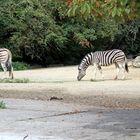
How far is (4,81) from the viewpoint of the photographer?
1081 inches

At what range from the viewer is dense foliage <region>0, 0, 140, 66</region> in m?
39.7

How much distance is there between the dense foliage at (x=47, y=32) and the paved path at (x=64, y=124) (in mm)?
23403

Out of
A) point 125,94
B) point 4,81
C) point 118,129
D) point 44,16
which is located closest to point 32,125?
point 118,129

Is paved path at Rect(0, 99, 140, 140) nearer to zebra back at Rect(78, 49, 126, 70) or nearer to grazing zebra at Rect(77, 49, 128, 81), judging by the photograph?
grazing zebra at Rect(77, 49, 128, 81)

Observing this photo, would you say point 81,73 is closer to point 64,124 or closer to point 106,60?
point 106,60

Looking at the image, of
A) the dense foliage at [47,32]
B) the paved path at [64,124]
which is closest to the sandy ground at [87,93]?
the paved path at [64,124]

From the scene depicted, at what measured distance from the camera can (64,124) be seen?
37.2 ft

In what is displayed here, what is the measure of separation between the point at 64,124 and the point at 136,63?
2541 cm

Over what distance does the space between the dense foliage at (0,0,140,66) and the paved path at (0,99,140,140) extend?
23403mm

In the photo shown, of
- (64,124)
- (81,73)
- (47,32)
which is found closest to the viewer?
(64,124)

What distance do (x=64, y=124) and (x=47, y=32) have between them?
2889 centimetres

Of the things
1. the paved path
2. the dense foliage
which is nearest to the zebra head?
the dense foliage

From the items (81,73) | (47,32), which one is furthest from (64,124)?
(47,32)

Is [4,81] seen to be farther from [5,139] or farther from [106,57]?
[5,139]
